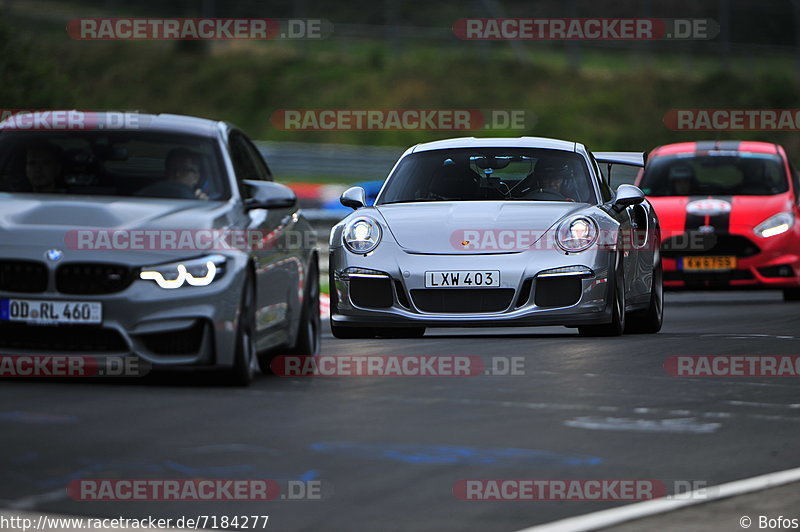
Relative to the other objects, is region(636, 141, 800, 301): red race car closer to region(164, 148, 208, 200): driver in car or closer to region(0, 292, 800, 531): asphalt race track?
region(0, 292, 800, 531): asphalt race track

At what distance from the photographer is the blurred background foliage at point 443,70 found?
44812 millimetres

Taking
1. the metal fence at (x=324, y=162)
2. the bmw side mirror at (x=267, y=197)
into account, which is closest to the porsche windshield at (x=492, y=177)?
the bmw side mirror at (x=267, y=197)

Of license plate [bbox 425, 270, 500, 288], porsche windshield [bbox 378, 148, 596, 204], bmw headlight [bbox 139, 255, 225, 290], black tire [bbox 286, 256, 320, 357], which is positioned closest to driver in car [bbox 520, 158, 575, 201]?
porsche windshield [bbox 378, 148, 596, 204]

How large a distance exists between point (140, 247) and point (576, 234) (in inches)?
152

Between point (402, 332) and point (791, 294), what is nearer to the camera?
point (402, 332)

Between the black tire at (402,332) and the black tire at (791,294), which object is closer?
the black tire at (402,332)

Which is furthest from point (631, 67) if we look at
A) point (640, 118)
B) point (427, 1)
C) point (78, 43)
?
point (78, 43)

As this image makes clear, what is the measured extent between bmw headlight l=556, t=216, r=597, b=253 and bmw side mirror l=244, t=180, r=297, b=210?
97.9 inches

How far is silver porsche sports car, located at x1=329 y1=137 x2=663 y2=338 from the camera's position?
11641 millimetres

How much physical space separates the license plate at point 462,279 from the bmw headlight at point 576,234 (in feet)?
1.74

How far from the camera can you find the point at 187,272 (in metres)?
8.81

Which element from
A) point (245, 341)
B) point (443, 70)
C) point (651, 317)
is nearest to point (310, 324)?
point (245, 341)

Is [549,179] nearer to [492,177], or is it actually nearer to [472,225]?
[492,177]

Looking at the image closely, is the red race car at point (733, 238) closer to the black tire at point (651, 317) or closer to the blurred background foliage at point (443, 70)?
the black tire at point (651, 317)
